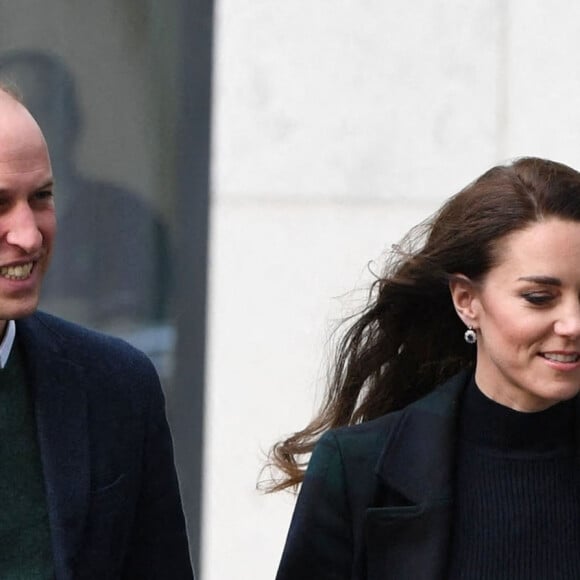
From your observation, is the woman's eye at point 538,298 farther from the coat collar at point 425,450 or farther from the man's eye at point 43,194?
the man's eye at point 43,194

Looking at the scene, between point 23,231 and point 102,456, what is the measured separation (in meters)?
0.57

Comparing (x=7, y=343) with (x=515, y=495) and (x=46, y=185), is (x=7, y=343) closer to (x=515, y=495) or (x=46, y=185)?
(x=46, y=185)

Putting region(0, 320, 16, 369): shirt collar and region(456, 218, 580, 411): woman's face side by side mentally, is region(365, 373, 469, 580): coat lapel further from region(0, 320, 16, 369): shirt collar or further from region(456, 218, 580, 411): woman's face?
region(0, 320, 16, 369): shirt collar

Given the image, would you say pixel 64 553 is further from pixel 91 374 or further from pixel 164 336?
pixel 164 336

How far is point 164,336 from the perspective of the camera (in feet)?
21.1

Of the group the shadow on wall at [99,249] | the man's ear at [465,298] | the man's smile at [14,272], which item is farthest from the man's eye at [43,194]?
the shadow on wall at [99,249]

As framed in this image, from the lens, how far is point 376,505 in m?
3.98

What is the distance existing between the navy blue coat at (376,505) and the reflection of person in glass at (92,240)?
2.51 meters

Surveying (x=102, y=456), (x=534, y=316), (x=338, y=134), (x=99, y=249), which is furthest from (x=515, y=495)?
(x=99, y=249)

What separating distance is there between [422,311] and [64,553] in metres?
1.17

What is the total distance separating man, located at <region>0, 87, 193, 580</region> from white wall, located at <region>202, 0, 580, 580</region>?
7.41 feet

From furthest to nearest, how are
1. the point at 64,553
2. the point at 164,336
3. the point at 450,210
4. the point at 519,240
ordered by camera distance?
1. the point at 164,336
2. the point at 450,210
3. the point at 519,240
4. the point at 64,553

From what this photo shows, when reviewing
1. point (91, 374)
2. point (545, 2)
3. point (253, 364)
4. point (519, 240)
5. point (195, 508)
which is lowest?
point (195, 508)

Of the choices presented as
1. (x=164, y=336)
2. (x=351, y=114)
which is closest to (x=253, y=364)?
(x=164, y=336)
